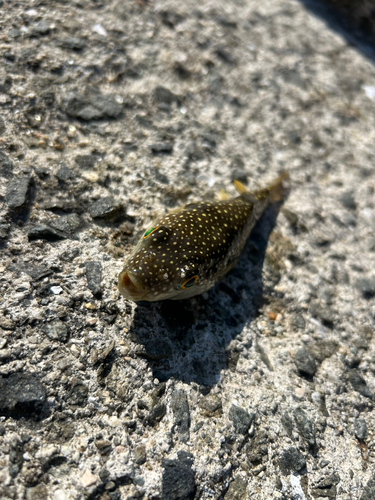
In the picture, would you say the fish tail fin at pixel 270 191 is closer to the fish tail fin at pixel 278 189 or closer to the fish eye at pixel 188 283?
the fish tail fin at pixel 278 189

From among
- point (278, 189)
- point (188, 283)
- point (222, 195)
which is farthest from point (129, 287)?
point (278, 189)

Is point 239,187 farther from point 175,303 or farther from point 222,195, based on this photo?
point 175,303

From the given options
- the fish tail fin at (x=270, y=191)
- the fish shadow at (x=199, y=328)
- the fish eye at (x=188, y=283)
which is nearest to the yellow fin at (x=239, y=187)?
the fish tail fin at (x=270, y=191)

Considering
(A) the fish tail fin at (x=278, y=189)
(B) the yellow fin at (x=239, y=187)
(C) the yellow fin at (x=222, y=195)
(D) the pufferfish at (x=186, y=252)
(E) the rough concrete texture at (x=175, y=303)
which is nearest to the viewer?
(E) the rough concrete texture at (x=175, y=303)

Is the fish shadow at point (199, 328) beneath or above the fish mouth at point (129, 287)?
beneath

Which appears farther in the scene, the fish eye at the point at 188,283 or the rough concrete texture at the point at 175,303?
the fish eye at the point at 188,283

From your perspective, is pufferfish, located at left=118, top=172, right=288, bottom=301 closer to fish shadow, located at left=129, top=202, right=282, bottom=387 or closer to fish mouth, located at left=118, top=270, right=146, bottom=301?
fish mouth, located at left=118, top=270, right=146, bottom=301

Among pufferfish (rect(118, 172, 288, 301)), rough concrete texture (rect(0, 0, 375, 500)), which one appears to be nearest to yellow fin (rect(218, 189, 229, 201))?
rough concrete texture (rect(0, 0, 375, 500))

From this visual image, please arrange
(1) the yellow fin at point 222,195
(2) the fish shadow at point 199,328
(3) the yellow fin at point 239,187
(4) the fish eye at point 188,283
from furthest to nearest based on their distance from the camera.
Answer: (3) the yellow fin at point 239,187, (1) the yellow fin at point 222,195, (2) the fish shadow at point 199,328, (4) the fish eye at point 188,283
